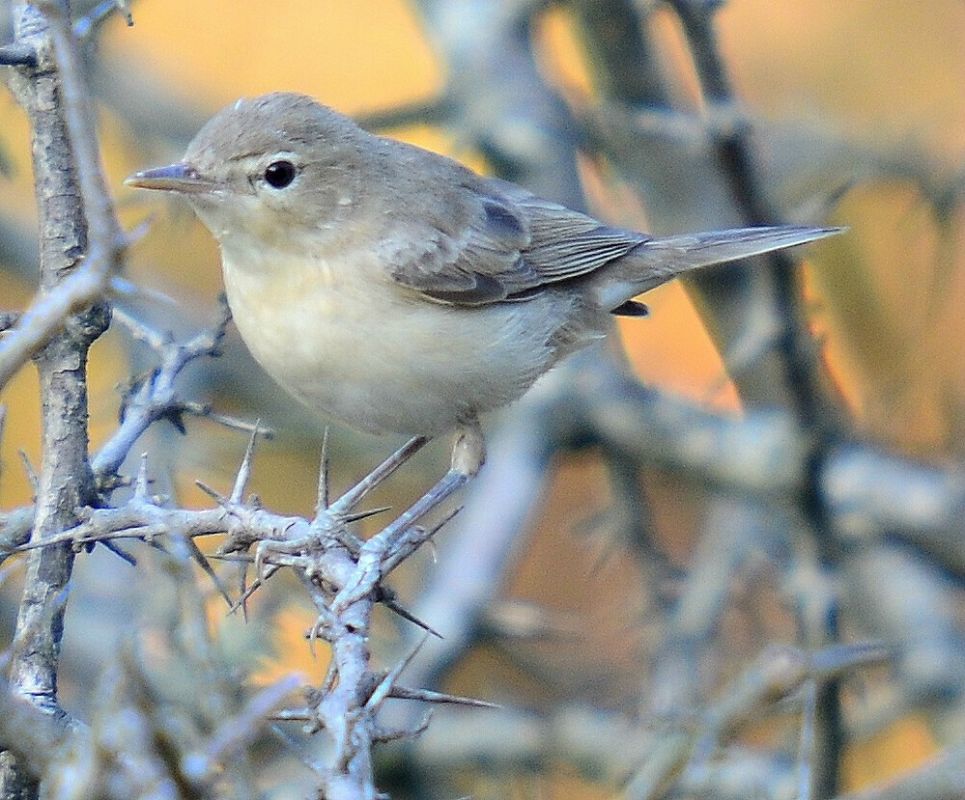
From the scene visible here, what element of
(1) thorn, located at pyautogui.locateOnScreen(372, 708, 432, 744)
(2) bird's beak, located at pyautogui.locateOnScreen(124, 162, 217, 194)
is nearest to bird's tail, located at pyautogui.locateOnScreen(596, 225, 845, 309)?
(2) bird's beak, located at pyautogui.locateOnScreen(124, 162, 217, 194)

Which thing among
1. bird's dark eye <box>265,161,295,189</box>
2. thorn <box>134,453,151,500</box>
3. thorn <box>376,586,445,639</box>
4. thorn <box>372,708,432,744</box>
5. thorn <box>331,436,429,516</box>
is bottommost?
thorn <box>331,436,429,516</box>

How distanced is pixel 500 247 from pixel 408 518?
157 centimetres

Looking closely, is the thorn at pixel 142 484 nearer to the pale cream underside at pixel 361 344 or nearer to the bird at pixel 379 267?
the bird at pixel 379 267

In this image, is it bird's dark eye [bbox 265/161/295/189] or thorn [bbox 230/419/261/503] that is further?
bird's dark eye [bbox 265/161/295/189]

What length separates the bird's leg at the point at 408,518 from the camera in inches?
80.5

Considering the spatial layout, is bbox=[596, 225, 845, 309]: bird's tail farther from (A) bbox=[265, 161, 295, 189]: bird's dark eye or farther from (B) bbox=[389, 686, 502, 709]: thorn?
(B) bbox=[389, 686, 502, 709]: thorn

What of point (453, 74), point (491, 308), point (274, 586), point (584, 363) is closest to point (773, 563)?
point (584, 363)

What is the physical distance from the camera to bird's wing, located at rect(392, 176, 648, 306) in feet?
13.5

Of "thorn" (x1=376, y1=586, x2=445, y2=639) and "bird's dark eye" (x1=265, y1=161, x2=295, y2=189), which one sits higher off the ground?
"bird's dark eye" (x1=265, y1=161, x2=295, y2=189)

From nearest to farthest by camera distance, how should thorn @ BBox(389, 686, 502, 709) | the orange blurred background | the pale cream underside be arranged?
thorn @ BBox(389, 686, 502, 709), the pale cream underside, the orange blurred background

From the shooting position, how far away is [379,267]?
154 inches

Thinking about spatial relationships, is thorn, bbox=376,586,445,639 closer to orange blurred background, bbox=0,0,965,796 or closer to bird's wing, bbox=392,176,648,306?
bird's wing, bbox=392,176,648,306

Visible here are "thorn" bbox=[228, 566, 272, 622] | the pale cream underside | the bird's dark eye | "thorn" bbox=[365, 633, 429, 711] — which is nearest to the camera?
"thorn" bbox=[365, 633, 429, 711]

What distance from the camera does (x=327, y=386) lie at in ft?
12.1
